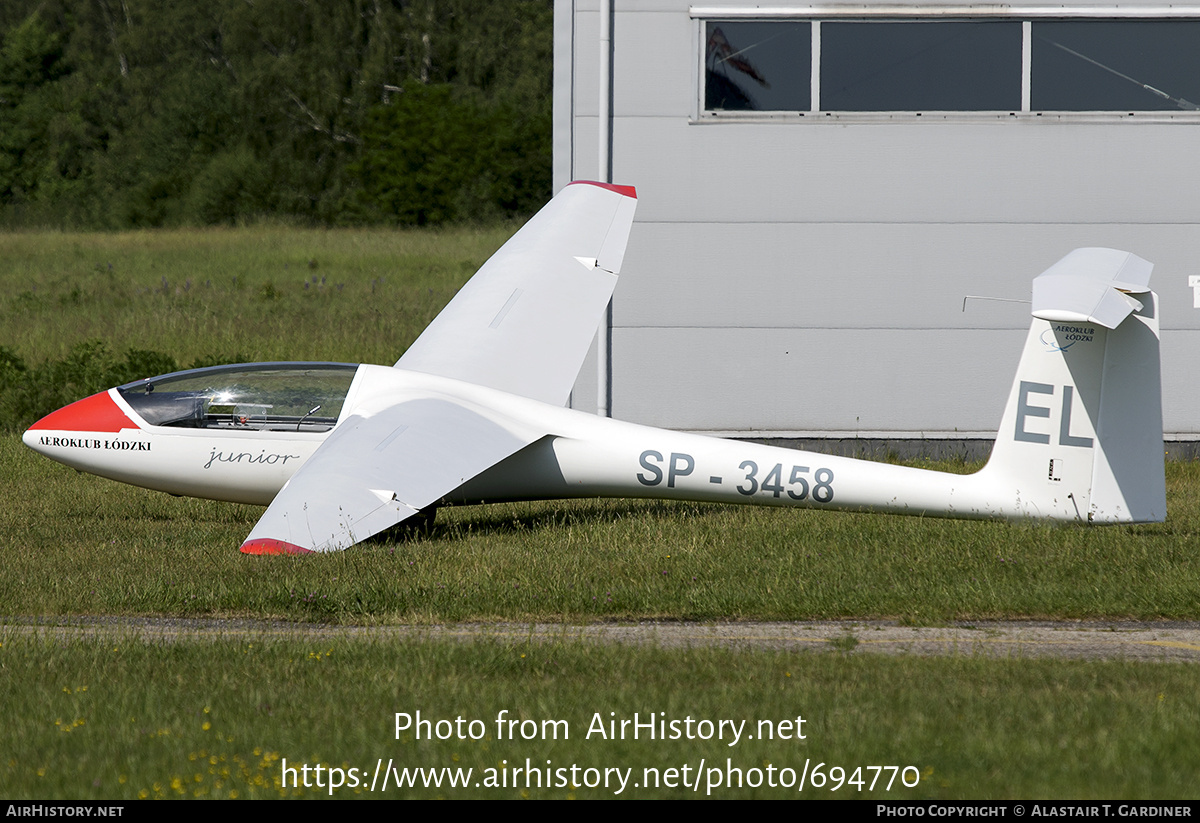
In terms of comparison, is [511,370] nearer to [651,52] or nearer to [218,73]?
[651,52]

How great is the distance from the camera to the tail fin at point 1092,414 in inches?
347

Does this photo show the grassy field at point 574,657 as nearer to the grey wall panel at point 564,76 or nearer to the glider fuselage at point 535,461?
the glider fuselage at point 535,461

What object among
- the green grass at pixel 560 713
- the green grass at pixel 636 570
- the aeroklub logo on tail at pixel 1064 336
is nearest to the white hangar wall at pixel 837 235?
the green grass at pixel 636 570

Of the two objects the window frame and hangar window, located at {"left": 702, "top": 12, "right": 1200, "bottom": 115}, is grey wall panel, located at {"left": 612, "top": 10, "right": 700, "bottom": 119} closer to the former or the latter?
the window frame

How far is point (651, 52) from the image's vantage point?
13898 mm

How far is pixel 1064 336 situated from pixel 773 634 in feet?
11.6

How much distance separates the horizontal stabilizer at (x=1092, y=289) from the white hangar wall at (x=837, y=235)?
522cm

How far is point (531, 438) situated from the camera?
10586 millimetres

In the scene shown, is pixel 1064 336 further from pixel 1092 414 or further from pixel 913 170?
pixel 913 170

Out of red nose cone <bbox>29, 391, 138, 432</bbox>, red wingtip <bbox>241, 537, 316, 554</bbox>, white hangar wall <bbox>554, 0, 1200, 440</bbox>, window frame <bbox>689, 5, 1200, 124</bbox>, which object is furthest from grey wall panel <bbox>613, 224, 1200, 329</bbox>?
red wingtip <bbox>241, 537, 316, 554</bbox>

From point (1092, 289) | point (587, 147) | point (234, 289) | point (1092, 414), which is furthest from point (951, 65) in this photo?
point (234, 289)

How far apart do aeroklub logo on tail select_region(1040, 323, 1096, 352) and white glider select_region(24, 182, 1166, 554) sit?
2 cm

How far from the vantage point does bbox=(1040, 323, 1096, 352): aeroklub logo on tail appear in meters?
9.05

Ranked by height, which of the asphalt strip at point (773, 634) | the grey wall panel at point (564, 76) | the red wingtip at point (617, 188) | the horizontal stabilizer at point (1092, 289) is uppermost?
the grey wall panel at point (564, 76)
